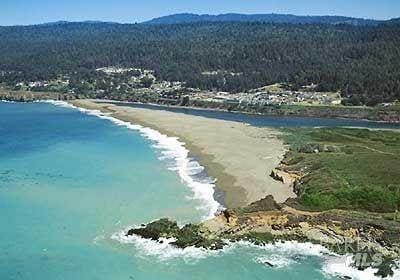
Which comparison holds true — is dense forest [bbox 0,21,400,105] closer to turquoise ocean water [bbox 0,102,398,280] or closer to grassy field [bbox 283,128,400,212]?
grassy field [bbox 283,128,400,212]

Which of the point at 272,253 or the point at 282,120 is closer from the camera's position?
the point at 272,253

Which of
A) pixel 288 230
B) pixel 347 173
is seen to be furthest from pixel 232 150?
pixel 288 230

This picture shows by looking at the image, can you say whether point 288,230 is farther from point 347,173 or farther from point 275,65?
point 275,65

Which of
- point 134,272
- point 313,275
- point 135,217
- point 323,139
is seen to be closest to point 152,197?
point 135,217

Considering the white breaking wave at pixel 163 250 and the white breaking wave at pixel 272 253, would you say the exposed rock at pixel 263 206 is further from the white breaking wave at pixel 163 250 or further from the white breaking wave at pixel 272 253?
the white breaking wave at pixel 163 250

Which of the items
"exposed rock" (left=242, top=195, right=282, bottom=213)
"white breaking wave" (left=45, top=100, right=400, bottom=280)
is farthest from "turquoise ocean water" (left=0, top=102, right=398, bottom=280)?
"exposed rock" (left=242, top=195, right=282, bottom=213)

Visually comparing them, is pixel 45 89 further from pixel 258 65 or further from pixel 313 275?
pixel 313 275

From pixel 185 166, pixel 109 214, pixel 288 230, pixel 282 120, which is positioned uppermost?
pixel 288 230
